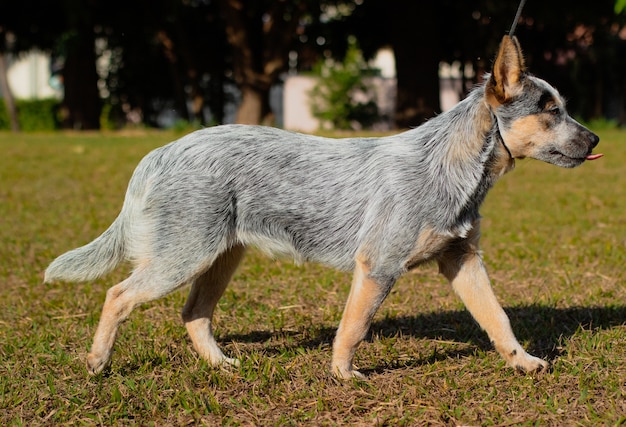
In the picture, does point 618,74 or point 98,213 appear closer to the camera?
point 98,213

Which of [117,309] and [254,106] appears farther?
[254,106]

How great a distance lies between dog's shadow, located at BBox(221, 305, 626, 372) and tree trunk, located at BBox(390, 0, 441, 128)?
1236 cm

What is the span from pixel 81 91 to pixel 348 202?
20.3m

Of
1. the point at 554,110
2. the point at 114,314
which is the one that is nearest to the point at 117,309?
the point at 114,314

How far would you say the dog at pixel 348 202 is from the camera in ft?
13.5

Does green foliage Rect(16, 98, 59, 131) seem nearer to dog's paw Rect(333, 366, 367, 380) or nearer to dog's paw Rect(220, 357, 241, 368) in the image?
dog's paw Rect(220, 357, 241, 368)

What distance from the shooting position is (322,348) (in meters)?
4.83

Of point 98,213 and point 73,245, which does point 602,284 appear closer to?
point 73,245

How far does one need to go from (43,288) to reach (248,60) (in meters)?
12.7

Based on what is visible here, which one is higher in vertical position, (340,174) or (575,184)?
(340,174)

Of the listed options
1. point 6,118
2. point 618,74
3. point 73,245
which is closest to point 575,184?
point 73,245

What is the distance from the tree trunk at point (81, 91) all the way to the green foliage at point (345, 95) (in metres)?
7.23

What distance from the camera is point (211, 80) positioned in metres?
26.8

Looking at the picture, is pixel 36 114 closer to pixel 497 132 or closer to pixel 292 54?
pixel 292 54
